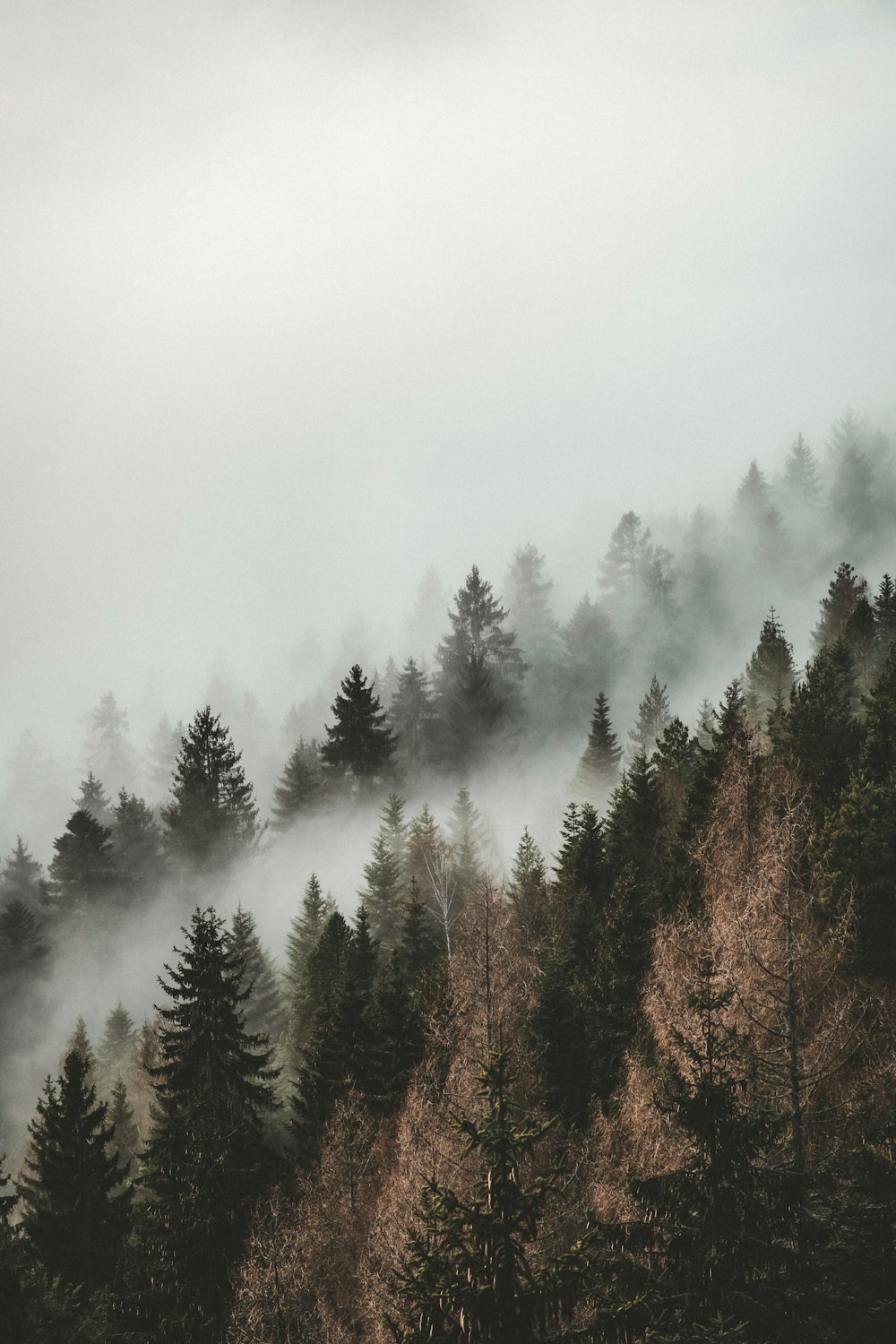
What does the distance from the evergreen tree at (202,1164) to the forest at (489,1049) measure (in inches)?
4.4

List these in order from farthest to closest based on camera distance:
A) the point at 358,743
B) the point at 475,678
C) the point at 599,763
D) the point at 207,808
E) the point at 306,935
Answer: the point at 475,678
the point at 358,743
the point at 207,808
the point at 599,763
the point at 306,935

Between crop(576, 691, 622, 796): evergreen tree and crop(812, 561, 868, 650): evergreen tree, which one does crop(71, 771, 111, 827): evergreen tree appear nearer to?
crop(576, 691, 622, 796): evergreen tree

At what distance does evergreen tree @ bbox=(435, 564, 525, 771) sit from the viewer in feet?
315

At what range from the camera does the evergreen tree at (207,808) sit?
78938 millimetres

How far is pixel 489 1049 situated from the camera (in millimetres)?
27172

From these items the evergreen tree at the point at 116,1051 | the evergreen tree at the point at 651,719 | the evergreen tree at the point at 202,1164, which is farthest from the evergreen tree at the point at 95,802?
the evergreen tree at the point at 202,1164

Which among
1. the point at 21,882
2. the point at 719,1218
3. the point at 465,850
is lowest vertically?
the point at 719,1218

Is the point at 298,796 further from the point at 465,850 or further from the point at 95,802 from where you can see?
the point at 95,802

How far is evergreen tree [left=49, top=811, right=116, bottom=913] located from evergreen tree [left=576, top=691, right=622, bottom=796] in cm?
4195

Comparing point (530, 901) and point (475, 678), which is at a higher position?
point (475, 678)

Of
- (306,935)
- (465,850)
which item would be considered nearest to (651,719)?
(465,850)

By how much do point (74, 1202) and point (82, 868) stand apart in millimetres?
47336

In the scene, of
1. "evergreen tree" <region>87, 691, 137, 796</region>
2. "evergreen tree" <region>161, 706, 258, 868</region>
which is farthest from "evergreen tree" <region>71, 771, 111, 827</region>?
"evergreen tree" <region>161, 706, 258, 868</region>

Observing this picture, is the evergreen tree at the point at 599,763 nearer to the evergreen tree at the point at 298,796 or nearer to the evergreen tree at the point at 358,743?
the evergreen tree at the point at 358,743
